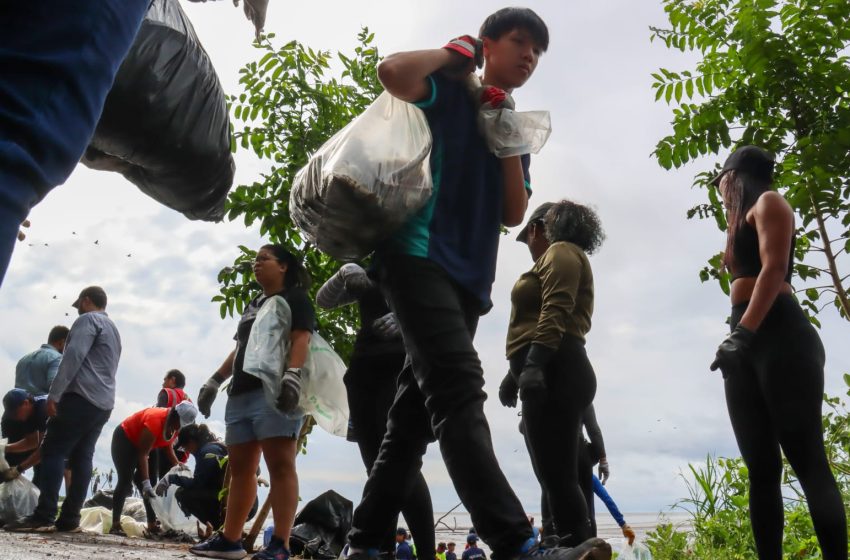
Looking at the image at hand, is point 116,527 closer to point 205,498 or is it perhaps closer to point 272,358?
point 205,498

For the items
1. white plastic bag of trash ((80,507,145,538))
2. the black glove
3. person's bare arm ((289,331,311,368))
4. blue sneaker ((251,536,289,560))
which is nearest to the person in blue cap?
white plastic bag of trash ((80,507,145,538))

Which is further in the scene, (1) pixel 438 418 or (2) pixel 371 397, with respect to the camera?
(2) pixel 371 397

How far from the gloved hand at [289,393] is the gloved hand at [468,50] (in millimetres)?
1998

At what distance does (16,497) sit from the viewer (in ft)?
20.8

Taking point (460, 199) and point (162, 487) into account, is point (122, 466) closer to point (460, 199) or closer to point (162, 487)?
point (162, 487)

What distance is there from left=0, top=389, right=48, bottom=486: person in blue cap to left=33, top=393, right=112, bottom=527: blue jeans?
3.96 ft

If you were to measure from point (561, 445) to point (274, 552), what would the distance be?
5.46 feet

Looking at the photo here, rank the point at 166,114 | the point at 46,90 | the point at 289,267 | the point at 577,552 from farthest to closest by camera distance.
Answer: the point at 289,267, the point at 577,552, the point at 166,114, the point at 46,90

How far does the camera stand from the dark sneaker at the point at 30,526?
596 centimetres

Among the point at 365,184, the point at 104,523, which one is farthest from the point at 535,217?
the point at 104,523

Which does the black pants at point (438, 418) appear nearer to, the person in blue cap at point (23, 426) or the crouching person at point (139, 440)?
the crouching person at point (139, 440)

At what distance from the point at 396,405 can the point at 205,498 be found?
174 inches

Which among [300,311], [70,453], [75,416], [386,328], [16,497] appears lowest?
[16,497]

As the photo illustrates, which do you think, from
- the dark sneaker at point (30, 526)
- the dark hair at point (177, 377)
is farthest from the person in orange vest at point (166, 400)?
the dark sneaker at point (30, 526)
